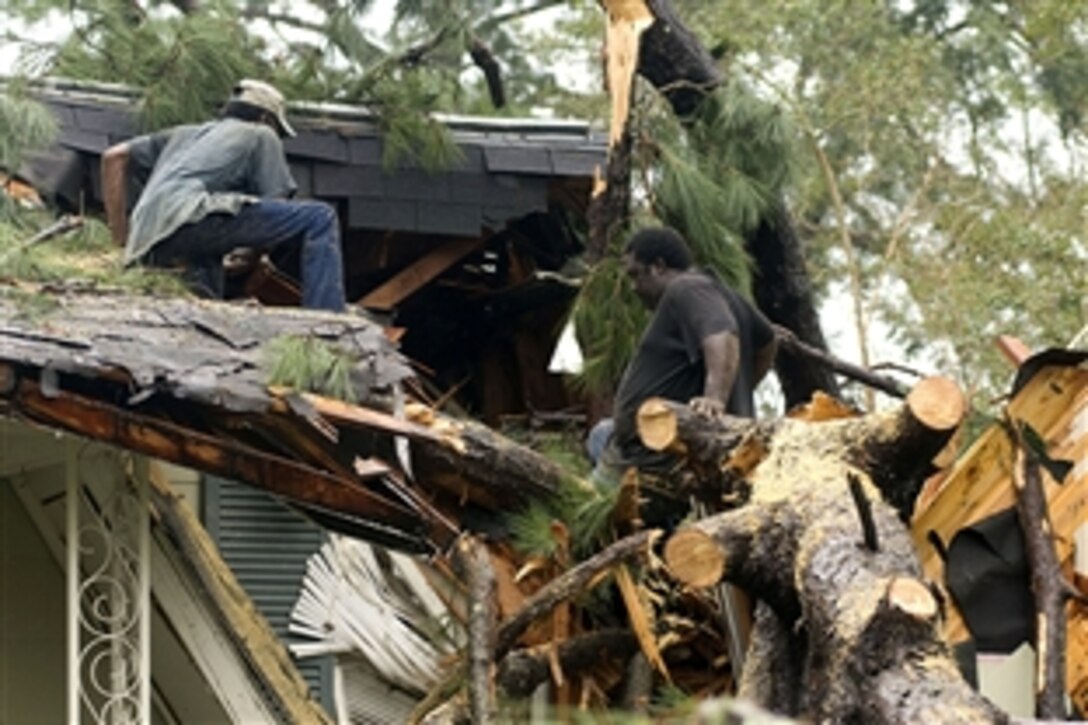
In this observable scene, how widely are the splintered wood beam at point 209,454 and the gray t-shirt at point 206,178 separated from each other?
1.53m

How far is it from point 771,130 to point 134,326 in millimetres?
3310

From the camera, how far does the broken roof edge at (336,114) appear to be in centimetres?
1173

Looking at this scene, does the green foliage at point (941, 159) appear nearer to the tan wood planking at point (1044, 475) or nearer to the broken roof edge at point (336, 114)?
the broken roof edge at point (336, 114)

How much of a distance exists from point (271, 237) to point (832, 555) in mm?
3646

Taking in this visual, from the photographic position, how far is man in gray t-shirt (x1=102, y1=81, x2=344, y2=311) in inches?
388

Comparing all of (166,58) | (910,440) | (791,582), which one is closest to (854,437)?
(910,440)

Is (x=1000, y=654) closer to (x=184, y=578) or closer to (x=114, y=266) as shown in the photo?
(x=184, y=578)

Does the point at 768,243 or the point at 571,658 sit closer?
the point at 571,658

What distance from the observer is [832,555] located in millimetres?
6844

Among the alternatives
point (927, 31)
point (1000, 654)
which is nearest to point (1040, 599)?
point (1000, 654)

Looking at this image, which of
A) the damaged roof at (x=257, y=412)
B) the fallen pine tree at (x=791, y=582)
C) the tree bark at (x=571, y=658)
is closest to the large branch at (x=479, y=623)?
the fallen pine tree at (x=791, y=582)

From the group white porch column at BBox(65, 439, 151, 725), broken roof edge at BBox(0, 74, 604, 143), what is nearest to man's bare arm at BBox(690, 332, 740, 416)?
white porch column at BBox(65, 439, 151, 725)

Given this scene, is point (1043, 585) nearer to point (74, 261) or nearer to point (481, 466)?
point (481, 466)

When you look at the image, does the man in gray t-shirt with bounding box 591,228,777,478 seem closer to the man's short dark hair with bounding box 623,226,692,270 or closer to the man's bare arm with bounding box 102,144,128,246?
the man's short dark hair with bounding box 623,226,692,270
